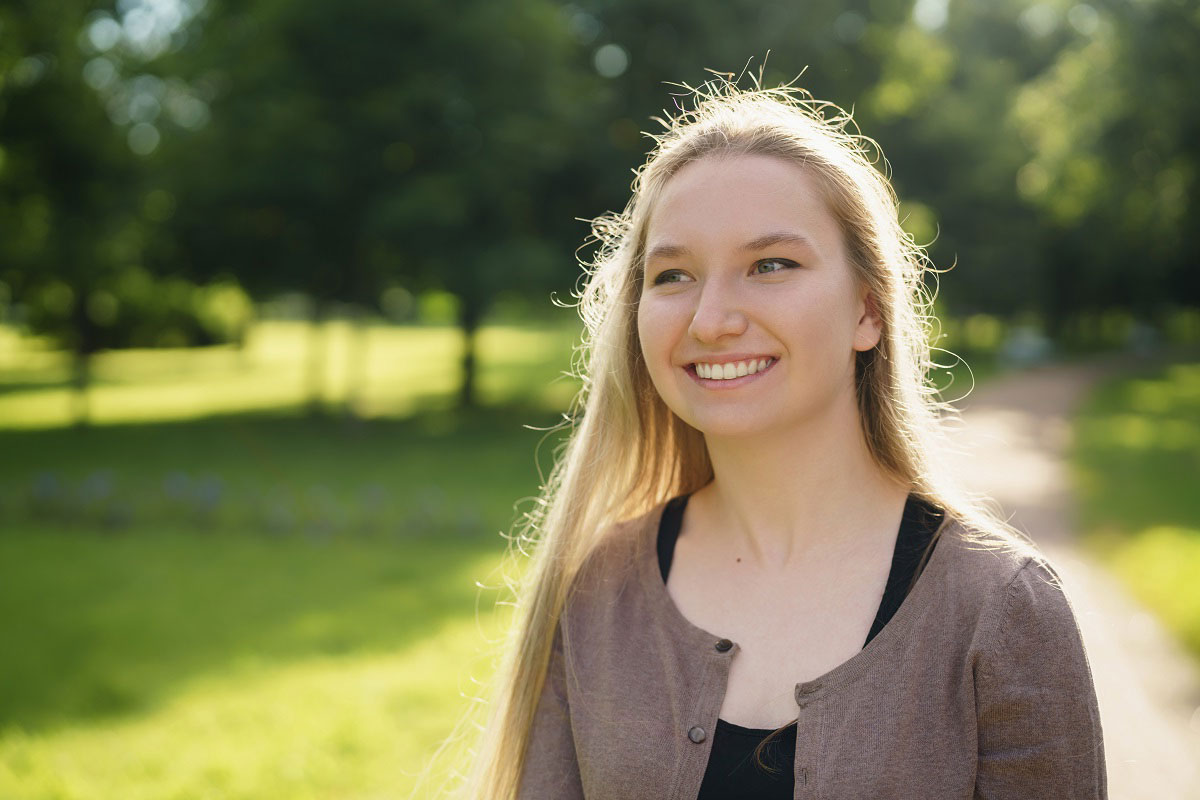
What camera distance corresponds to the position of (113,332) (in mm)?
39781

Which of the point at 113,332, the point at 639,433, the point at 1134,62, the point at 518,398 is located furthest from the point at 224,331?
the point at 639,433

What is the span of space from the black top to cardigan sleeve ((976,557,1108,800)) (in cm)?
22

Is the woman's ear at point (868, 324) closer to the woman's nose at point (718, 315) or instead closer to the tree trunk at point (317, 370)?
the woman's nose at point (718, 315)

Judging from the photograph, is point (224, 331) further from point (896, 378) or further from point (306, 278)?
point (896, 378)

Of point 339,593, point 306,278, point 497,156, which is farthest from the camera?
point 306,278

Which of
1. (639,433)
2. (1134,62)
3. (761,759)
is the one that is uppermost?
(1134,62)

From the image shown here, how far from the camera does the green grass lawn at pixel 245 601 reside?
538cm

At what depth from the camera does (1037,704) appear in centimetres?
169

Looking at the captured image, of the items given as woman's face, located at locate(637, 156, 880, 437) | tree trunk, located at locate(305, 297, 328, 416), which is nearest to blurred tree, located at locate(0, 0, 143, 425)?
tree trunk, located at locate(305, 297, 328, 416)

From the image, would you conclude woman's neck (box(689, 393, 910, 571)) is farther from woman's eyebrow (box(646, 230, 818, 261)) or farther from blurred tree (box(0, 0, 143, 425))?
blurred tree (box(0, 0, 143, 425))

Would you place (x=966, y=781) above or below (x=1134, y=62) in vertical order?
below

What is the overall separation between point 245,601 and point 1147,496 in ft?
31.5

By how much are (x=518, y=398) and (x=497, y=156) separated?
8.31 meters

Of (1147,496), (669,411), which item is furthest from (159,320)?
(669,411)
